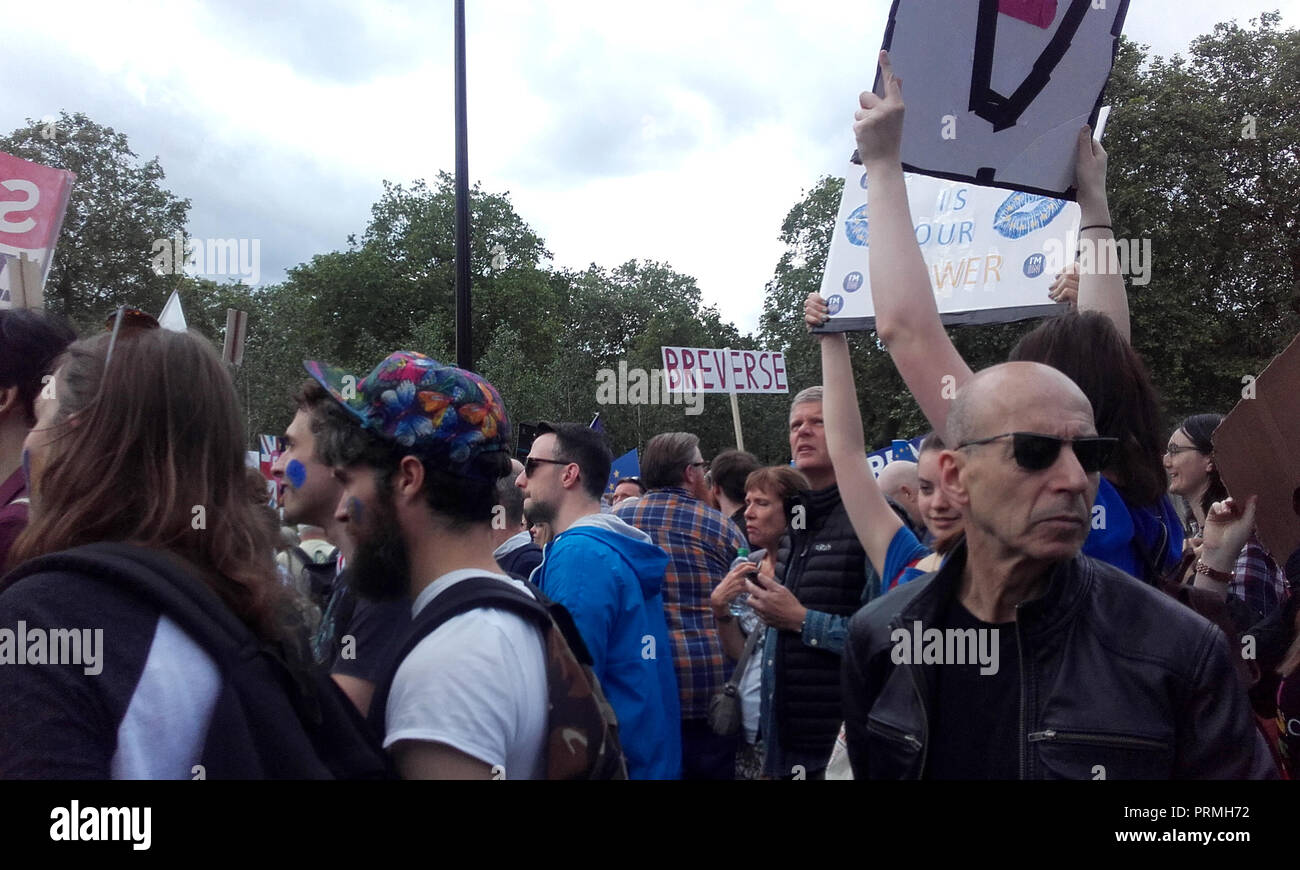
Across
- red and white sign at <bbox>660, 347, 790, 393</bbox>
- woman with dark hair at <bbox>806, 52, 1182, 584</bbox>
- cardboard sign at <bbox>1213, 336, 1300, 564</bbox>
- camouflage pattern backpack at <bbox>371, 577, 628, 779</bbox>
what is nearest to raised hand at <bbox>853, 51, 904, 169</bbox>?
woman with dark hair at <bbox>806, 52, 1182, 584</bbox>

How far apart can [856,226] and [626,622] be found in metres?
2.27

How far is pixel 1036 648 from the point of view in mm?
Answer: 1919

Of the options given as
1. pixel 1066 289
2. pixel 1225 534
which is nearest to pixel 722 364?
pixel 1225 534

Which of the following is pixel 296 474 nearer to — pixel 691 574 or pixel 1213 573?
pixel 691 574

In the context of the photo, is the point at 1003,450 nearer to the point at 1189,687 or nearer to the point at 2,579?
the point at 1189,687

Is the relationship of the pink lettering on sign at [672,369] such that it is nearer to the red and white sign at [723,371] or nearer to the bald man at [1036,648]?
the red and white sign at [723,371]

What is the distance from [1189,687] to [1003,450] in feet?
→ 1.71

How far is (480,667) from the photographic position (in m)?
1.80

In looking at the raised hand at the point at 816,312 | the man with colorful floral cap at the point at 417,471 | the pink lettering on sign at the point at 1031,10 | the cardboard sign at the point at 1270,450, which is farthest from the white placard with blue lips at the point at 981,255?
the man with colorful floral cap at the point at 417,471

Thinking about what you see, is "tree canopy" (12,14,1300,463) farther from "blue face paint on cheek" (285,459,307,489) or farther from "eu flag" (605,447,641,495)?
"blue face paint on cheek" (285,459,307,489)

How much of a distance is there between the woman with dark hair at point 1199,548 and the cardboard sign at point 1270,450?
0.52 feet

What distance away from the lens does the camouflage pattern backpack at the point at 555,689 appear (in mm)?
1892

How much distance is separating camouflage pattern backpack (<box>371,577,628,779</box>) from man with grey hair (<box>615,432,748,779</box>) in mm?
2352
